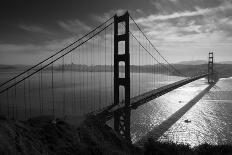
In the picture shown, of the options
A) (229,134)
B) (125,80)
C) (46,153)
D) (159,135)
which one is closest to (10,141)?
(46,153)

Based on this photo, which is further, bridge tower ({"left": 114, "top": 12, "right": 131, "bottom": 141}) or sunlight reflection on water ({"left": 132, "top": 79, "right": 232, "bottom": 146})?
sunlight reflection on water ({"left": 132, "top": 79, "right": 232, "bottom": 146})

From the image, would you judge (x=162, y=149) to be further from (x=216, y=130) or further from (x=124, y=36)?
(x=216, y=130)

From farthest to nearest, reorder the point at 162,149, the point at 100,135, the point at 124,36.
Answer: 1. the point at 124,36
2. the point at 100,135
3. the point at 162,149

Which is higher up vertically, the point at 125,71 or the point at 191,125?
the point at 125,71

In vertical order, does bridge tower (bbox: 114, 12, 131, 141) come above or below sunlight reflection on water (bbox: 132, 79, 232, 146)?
above

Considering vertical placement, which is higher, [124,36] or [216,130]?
[124,36]

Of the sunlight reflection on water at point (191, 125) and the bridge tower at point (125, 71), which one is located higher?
the bridge tower at point (125, 71)

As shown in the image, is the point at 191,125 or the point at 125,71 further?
the point at 191,125

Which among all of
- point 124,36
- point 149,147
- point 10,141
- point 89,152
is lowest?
point 149,147

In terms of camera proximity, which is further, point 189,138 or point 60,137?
point 189,138

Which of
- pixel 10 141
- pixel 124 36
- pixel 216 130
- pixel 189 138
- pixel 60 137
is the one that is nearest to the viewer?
pixel 10 141

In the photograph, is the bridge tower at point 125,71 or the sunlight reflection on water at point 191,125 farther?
the sunlight reflection on water at point 191,125
